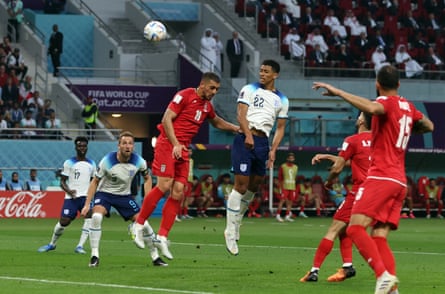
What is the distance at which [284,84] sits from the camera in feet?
149

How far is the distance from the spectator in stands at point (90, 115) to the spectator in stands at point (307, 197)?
7.22 m

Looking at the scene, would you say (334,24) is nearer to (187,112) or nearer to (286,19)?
(286,19)

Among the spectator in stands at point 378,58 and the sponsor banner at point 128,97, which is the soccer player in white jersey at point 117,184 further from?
the spectator in stands at point 378,58

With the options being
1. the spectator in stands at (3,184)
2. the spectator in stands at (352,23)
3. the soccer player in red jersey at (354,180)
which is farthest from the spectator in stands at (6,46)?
the soccer player in red jersey at (354,180)

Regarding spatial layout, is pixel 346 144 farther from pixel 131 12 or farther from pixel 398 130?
pixel 131 12

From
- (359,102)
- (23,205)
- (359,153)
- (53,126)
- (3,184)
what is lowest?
(23,205)

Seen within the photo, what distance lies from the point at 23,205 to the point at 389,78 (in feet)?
85.5

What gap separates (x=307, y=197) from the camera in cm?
4209

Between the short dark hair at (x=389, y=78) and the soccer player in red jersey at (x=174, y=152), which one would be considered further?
the soccer player in red jersey at (x=174, y=152)

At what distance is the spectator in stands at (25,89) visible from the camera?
141 ft

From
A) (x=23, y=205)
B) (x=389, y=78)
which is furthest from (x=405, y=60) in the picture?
(x=389, y=78)

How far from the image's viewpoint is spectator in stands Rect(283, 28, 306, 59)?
47.3 meters

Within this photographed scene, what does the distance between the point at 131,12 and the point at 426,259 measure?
3196 cm

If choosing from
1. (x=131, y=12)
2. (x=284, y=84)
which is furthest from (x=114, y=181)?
(x=131, y=12)
